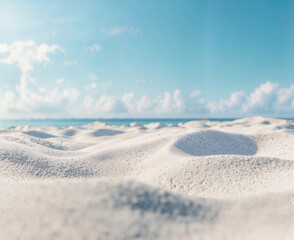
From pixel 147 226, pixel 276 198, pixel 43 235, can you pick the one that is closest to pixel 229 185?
pixel 276 198

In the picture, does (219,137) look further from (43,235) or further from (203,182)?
(43,235)

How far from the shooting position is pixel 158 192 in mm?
2195

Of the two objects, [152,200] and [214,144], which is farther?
[214,144]

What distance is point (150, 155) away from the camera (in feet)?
16.8

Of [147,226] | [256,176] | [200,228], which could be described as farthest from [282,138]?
[147,226]

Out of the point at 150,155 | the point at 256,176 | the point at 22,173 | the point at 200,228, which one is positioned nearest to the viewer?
the point at 200,228

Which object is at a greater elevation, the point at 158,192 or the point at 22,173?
the point at 158,192

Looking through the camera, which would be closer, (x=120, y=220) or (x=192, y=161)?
(x=120, y=220)

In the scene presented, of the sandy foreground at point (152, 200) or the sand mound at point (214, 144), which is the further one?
the sand mound at point (214, 144)

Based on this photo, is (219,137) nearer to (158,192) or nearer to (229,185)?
→ (229,185)

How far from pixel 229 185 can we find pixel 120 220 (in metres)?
1.95

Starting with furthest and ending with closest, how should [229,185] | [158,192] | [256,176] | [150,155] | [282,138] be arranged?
[282,138] < [150,155] < [256,176] < [229,185] < [158,192]

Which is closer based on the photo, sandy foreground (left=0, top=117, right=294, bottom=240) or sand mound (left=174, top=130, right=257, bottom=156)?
sandy foreground (left=0, top=117, right=294, bottom=240)

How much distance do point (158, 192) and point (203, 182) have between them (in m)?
1.38
